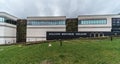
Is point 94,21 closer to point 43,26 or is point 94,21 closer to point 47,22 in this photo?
point 47,22

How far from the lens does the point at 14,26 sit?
2751 inches

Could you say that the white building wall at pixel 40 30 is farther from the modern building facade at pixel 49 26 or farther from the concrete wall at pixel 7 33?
the concrete wall at pixel 7 33

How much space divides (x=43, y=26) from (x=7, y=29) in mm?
13287

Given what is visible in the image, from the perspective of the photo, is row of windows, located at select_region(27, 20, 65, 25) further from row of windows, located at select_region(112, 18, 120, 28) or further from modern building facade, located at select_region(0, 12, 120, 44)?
row of windows, located at select_region(112, 18, 120, 28)

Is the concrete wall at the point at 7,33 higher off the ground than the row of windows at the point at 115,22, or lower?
lower

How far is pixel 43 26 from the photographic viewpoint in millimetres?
66750

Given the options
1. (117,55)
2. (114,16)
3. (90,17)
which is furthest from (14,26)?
Result: (117,55)

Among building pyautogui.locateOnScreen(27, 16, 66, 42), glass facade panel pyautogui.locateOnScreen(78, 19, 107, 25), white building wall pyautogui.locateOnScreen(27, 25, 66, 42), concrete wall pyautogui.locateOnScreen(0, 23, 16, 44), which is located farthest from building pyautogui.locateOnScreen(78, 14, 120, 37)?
concrete wall pyautogui.locateOnScreen(0, 23, 16, 44)

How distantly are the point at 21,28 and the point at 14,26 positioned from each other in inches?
128

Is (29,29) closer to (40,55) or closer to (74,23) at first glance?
(74,23)

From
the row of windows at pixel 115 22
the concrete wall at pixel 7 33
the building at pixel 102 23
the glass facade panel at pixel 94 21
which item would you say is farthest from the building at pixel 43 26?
the row of windows at pixel 115 22

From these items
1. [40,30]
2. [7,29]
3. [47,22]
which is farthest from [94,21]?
[7,29]

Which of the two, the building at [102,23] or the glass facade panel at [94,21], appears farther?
the glass facade panel at [94,21]

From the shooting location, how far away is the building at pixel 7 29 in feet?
197
